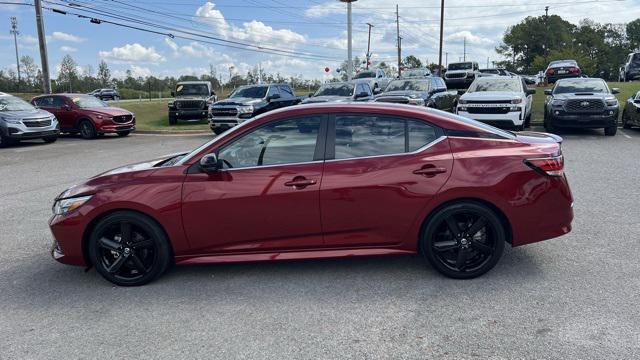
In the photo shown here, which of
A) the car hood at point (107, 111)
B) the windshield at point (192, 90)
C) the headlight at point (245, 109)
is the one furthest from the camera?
the windshield at point (192, 90)

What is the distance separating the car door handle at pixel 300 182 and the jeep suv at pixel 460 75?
1161 inches

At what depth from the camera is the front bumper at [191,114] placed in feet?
73.9

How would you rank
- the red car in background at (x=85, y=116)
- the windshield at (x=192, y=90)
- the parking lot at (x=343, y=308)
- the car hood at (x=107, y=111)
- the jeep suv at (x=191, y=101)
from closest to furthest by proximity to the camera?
the parking lot at (x=343, y=308) → the red car in background at (x=85, y=116) → the car hood at (x=107, y=111) → the jeep suv at (x=191, y=101) → the windshield at (x=192, y=90)

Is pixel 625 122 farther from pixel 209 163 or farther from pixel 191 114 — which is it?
pixel 191 114

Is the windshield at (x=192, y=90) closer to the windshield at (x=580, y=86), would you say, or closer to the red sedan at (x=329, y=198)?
the windshield at (x=580, y=86)

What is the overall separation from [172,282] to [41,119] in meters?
15.1

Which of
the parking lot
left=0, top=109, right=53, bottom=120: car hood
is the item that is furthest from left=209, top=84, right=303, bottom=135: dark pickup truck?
the parking lot

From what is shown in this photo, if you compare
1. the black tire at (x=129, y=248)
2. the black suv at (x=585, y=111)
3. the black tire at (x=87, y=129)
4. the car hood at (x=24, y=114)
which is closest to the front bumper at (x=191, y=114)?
the black tire at (x=87, y=129)

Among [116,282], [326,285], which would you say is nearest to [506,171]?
[326,285]

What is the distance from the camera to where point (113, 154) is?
14148 millimetres

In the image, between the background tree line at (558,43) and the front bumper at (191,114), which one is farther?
the background tree line at (558,43)

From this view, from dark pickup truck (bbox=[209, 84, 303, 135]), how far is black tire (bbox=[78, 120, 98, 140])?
465 centimetres

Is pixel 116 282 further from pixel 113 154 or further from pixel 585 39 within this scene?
pixel 585 39

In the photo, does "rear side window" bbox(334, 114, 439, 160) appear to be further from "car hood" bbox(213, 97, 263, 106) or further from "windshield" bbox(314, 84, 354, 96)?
"car hood" bbox(213, 97, 263, 106)
